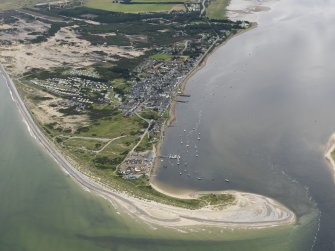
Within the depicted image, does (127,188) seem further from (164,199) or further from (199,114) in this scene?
(199,114)

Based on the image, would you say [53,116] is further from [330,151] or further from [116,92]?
[330,151]

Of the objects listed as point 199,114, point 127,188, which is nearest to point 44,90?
point 199,114

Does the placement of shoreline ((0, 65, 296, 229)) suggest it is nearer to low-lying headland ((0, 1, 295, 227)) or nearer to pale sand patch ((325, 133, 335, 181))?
low-lying headland ((0, 1, 295, 227))

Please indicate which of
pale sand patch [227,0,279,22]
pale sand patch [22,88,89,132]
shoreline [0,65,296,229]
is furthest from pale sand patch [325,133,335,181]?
pale sand patch [227,0,279,22]

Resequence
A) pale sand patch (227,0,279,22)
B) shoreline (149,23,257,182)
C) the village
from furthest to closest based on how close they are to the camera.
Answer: pale sand patch (227,0,279,22), the village, shoreline (149,23,257,182)

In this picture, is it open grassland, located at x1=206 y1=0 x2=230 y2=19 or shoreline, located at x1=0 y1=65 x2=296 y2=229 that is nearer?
shoreline, located at x1=0 y1=65 x2=296 y2=229

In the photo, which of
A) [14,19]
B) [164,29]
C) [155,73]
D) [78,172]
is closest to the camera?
→ [78,172]

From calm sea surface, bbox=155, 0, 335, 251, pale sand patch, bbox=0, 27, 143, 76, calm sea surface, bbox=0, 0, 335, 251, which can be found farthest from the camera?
pale sand patch, bbox=0, 27, 143, 76
